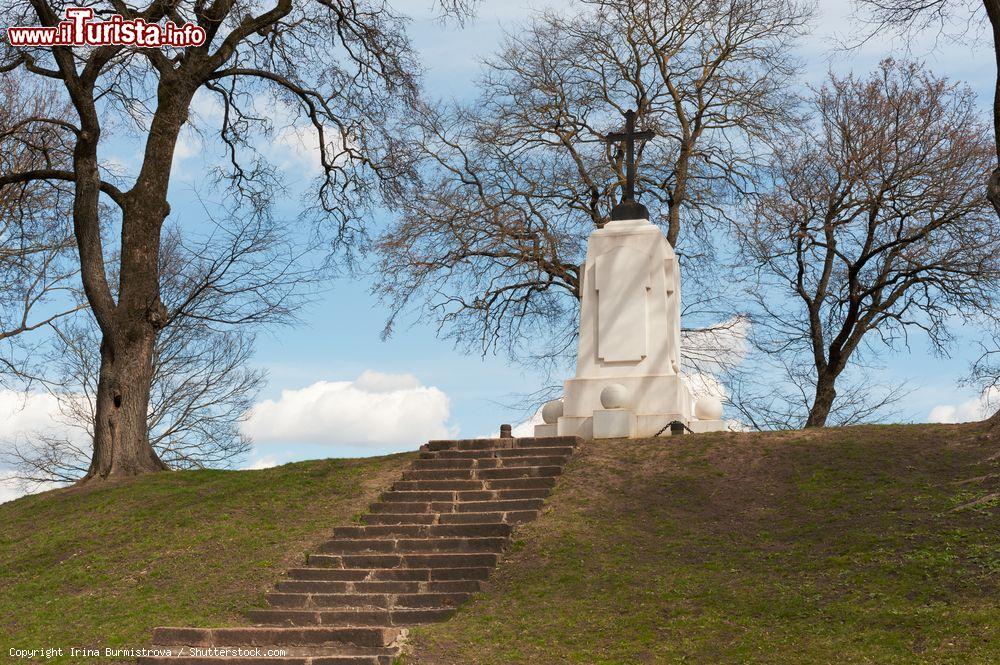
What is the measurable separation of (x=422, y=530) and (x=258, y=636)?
2.88 metres

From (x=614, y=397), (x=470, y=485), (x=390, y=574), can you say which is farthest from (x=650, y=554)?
(x=614, y=397)

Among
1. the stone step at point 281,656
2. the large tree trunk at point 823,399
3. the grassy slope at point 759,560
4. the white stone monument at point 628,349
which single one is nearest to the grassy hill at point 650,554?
the grassy slope at point 759,560

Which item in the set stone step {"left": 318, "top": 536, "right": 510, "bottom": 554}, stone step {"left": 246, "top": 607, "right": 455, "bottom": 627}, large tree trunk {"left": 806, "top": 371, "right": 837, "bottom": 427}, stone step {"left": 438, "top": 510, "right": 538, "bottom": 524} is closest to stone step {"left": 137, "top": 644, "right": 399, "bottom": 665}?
stone step {"left": 246, "top": 607, "right": 455, "bottom": 627}

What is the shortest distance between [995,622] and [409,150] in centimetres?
1259

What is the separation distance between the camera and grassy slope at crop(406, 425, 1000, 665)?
8781mm

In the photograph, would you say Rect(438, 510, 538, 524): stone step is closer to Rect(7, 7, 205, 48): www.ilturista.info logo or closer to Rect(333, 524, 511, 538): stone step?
Rect(333, 524, 511, 538): stone step

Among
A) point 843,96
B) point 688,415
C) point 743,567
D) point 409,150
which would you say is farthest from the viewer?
point 843,96

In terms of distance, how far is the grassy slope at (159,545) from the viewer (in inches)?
419

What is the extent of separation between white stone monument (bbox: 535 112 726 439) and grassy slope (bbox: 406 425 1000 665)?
1.43 meters

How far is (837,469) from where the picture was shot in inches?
498

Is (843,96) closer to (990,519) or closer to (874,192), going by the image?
(874,192)

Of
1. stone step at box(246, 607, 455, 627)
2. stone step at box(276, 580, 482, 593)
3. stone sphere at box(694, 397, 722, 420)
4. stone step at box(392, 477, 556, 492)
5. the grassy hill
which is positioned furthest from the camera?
stone sphere at box(694, 397, 722, 420)

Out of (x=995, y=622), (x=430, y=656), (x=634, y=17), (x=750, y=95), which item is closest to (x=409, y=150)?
(x=634, y=17)

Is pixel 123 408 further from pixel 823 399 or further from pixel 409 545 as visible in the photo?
pixel 823 399
